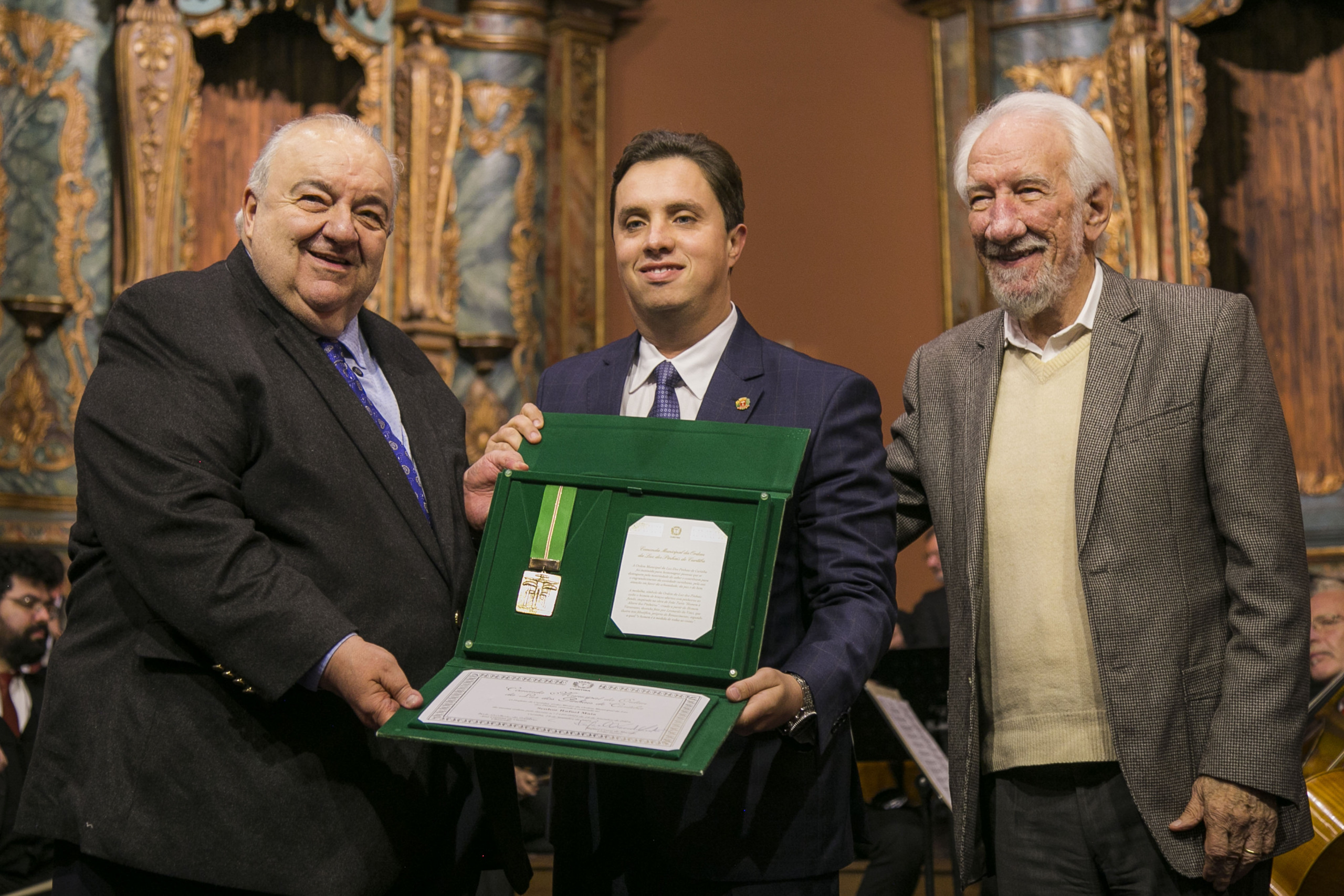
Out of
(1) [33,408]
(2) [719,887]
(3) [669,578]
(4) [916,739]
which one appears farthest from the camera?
(1) [33,408]

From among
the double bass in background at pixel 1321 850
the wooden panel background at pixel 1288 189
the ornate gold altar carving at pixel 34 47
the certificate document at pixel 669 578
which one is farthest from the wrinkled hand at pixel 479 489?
the wooden panel background at pixel 1288 189

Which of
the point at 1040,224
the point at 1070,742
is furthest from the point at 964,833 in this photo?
the point at 1040,224

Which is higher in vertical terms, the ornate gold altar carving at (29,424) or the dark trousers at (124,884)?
the ornate gold altar carving at (29,424)

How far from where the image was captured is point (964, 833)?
89.7 inches

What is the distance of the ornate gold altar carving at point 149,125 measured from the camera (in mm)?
5105

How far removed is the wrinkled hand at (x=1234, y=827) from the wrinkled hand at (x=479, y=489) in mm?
1291

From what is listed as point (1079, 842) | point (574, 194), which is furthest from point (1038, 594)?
point (574, 194)

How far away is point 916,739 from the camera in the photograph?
3787 mm

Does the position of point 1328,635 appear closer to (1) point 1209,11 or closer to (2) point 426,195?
(1) point 1209,11

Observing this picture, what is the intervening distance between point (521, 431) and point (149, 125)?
369 centimetres

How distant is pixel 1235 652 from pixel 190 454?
171cm

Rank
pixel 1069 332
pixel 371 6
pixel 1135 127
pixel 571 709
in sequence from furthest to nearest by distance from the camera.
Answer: pixel 371 6 < pixel 1135 127 < pixel 1069 332 < pixel 571 709

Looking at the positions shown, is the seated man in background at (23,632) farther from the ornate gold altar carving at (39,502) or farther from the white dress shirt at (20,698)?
the ornate gold altar carving at (39,502)

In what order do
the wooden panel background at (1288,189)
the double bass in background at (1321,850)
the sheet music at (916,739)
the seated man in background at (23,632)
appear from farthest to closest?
1. the wooden panel background at (1288,189)
2. the seated man in background at (23,632)
3. the sheet music at (916,739)
4. the double bass in background at (1321,850)
